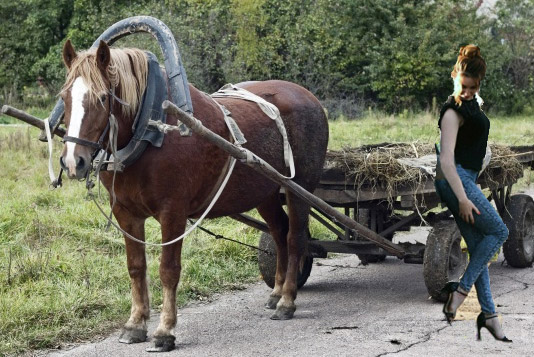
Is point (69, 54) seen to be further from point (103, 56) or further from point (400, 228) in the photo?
point (400, 228)

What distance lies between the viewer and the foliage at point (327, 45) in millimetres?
26291

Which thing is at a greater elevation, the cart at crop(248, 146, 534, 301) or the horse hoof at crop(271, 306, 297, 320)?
the cart at crop(248, 146, 534, 301)

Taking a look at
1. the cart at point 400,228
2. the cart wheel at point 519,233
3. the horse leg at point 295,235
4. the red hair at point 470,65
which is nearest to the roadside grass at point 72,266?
the cart at point 400,228

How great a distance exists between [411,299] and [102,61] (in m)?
3.43

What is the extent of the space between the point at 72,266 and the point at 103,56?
107 inches

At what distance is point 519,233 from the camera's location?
834 centimetres

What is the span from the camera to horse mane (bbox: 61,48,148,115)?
535cm

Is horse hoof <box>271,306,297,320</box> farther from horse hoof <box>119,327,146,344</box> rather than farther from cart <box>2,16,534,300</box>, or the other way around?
horse hoof <box>119,327,146,344</box>

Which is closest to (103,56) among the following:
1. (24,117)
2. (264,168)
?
(24,117)

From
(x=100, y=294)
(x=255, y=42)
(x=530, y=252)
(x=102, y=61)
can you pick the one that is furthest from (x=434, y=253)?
(x=255, y=42)

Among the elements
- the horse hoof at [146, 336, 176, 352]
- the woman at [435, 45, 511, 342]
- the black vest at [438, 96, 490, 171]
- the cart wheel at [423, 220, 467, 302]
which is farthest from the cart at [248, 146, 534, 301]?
the horse hoof at [146, 336, 176, 352]

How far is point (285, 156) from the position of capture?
6.92 meters

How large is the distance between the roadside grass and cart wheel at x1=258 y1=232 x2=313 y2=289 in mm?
325

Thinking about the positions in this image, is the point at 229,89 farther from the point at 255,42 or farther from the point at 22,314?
the point at 255,42
